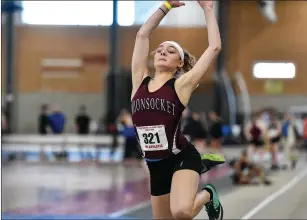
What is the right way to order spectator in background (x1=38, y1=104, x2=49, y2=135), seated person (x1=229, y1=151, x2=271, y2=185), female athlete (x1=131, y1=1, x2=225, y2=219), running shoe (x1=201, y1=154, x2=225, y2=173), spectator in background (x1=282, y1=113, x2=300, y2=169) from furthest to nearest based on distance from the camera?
1. spectator in background (x1=38, y1=104, x2=49, y2=135)
2. spectator in background (x1=282, y1=113, x2=300, y2=169)
3. seated person (x1=229, y1=151, x2=271, y2=185)
4. running shoe (x1=201, y1=154, x2=225, y2=173)
5. female athlete (x1=131, y1=1, x2=225, y2=219)

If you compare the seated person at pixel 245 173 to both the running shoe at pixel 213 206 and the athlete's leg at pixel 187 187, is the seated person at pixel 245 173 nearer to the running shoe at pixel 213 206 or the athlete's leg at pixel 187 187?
the running shoe at pixel 213 206

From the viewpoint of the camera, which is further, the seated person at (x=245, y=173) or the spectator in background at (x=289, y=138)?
the spectator in background at (x=289, y=138)

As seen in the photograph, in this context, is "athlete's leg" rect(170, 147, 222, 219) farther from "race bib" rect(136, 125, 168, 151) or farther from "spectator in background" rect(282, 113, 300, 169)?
"spectator in background" rect(282, 113, 300, 169)

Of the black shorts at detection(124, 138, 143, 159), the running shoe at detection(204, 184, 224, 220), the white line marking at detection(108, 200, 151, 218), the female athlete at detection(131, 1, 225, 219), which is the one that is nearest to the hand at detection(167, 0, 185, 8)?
the female athlete at detection(131, 1, 225, 219)

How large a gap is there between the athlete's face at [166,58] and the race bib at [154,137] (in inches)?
17.8

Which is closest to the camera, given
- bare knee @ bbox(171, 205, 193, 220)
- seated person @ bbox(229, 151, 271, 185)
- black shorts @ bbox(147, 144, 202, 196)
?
bare knee @ bbox(171, 205, 193, 220)

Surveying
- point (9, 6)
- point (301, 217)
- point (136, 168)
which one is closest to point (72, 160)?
point (136, 168)

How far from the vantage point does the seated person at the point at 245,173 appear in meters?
12.4

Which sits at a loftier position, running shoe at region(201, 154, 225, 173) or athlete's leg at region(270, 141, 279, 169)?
running shoe at region(201, 154, 225, 173)

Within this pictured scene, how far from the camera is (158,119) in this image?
4645mm

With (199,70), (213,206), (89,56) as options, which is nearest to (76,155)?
(89,56)

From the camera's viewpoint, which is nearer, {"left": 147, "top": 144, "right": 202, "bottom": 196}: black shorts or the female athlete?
the female athlete

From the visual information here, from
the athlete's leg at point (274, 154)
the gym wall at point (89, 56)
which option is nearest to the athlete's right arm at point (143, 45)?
the athlete's leg at point (274, 154)

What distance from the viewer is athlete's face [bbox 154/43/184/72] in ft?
15.8
